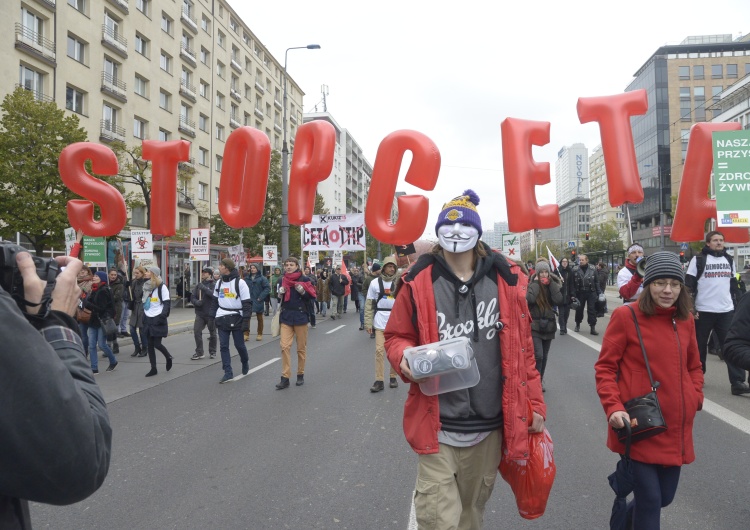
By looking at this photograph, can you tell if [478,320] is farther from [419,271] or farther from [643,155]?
[643,155]

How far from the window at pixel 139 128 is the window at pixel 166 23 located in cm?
717

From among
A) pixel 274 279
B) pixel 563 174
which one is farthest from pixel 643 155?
pixel 563 174

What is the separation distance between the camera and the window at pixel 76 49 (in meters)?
26.6

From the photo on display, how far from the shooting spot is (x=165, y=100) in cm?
3556

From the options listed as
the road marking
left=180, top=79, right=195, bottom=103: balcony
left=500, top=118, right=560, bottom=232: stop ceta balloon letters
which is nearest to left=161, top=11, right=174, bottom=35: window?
left=180, top=79, right=195, bottom=103: balcony

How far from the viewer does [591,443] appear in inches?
197

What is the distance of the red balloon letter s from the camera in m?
7.71

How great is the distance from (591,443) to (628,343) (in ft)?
8.27

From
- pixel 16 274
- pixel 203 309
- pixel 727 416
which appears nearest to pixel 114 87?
pixel 203 309

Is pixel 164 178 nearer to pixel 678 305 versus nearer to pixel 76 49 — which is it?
pixel 678 305

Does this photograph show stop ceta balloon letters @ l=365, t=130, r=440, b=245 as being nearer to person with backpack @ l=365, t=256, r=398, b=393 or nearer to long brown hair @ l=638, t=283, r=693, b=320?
person with backpack @ l=365, t=256, r=398, b=393

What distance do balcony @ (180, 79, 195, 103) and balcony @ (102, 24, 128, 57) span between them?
19.5ft

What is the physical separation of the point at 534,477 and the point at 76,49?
31699 millimetres

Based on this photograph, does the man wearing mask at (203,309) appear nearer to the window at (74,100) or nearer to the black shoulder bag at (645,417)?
the black shoulder bag at (645,417)
